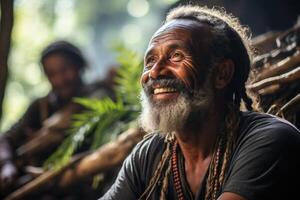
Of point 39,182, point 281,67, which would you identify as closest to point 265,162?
point 281,67

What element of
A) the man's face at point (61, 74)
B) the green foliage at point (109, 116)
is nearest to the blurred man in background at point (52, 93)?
the man's face at point (61, 74)

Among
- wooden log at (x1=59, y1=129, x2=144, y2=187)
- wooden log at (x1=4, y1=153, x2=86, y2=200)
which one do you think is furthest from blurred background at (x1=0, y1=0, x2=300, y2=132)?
wooden log at (x1=59, y1=129, x2=144, y2=187)

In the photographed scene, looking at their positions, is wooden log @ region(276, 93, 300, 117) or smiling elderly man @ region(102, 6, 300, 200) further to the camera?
wooden log @ region(276, 93, 300, 117)

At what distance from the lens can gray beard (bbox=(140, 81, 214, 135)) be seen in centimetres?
258

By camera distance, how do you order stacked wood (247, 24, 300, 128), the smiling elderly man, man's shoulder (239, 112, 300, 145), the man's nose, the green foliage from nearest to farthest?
man's shoulder (239, 112, 300, 145) → the smiling elderly man → the man's nose → stacked wood (247, 24, 300, 128) → the green foliage

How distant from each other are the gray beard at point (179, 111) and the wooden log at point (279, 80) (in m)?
0.69

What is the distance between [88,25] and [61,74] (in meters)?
25.7

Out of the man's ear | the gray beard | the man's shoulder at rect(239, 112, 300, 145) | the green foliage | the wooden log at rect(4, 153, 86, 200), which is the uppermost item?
the man's ear

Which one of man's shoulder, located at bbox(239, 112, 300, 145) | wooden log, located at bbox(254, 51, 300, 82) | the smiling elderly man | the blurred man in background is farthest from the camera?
the blurred man in background

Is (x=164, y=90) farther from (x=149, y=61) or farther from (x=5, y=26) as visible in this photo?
(x=5, y=26)

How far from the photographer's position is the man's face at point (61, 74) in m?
6.33

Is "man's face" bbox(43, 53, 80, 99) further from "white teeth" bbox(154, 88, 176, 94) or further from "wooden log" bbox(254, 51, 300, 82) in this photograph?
"white teeth" bbox(154, 88, 176, 94)

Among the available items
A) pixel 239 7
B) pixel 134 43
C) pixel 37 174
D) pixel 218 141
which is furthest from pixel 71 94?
pixel 134 43

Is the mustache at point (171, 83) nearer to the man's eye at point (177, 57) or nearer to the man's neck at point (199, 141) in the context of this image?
the man's eye at point (177, 57)
